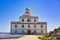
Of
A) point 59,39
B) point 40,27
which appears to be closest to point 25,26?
point 40,27

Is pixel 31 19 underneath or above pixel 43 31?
above

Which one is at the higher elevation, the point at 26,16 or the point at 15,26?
the point at 26,16

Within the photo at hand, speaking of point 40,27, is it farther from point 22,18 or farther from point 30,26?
point 22,18

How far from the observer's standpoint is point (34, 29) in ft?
142

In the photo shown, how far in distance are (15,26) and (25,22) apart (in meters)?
3.02

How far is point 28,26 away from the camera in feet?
143

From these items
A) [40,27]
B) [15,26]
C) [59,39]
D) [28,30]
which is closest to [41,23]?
[40,27]

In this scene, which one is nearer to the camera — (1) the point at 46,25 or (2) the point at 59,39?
(2) the point at 59,39

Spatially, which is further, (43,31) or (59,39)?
(43,31)

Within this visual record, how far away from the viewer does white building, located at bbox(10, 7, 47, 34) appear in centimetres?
4335

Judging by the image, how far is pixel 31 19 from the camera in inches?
1743

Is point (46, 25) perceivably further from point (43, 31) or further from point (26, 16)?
point (26, 16)

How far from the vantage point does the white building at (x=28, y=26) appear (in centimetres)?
4335

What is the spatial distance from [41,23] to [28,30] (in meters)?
4.11
